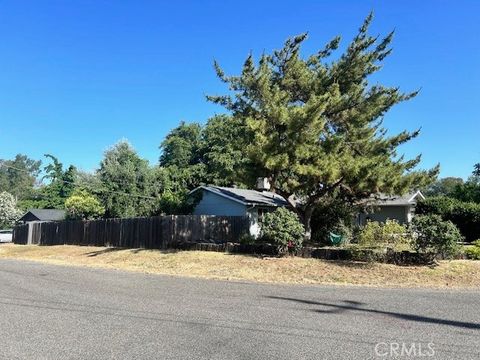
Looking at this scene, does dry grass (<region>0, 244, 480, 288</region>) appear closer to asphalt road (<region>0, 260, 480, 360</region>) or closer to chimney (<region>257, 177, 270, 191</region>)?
asphalt road (<region>0, 260, 480, 360</region>)

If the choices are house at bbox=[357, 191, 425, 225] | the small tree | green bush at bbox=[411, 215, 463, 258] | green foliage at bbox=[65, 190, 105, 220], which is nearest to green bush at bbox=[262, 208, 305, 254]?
green bush at bbox=[411, 215, 463, 258]

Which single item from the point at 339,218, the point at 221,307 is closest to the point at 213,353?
the point at 221,307

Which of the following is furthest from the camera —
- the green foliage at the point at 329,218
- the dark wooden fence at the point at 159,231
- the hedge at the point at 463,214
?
the hedge at the point at 463,214

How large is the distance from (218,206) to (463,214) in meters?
15.4

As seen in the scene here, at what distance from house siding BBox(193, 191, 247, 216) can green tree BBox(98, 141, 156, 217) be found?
34.5ft

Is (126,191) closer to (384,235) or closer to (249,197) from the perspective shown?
(249,197)

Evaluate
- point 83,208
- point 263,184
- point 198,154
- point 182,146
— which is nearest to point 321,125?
point 263,184

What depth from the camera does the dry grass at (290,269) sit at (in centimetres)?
1363

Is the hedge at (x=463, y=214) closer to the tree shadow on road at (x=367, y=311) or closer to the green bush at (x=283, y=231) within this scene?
the green bush at (x=283, y=231)

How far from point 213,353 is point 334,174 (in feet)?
44.7

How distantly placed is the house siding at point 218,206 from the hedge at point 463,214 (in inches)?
477

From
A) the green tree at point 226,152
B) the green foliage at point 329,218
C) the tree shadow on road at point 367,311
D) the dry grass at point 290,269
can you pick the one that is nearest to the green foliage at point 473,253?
the dry grass at point 290,269

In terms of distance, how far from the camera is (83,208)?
133 feet

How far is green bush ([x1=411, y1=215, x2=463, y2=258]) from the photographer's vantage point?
1481 centimetres
